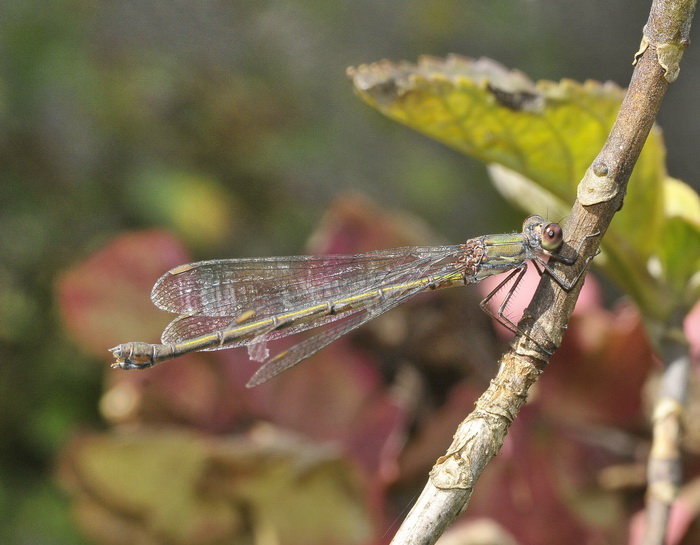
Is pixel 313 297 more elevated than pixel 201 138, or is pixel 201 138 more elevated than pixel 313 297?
pixel 201 138

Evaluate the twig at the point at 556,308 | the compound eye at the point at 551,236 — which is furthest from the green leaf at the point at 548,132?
the twig at the point at 556,308

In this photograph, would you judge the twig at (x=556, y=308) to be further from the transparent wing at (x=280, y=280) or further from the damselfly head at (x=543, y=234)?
the transparent wing at (x=280, y=280)

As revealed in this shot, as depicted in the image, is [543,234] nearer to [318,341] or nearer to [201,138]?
[318,341]

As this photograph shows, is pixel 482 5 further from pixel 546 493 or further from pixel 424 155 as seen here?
pixel 546 493

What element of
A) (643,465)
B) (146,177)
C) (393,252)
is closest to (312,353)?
(393,252)

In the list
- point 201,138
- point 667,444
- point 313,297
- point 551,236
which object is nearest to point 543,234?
point 551,236

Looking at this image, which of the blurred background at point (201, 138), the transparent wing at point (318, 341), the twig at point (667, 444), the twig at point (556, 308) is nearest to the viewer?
the twig at point (556, 308)

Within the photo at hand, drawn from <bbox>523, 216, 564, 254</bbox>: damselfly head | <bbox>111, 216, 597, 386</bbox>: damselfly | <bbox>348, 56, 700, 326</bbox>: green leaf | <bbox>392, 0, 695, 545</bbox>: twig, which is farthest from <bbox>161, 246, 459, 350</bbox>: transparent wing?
<bbox>392, 0, 695, 545</bbox>: twig
